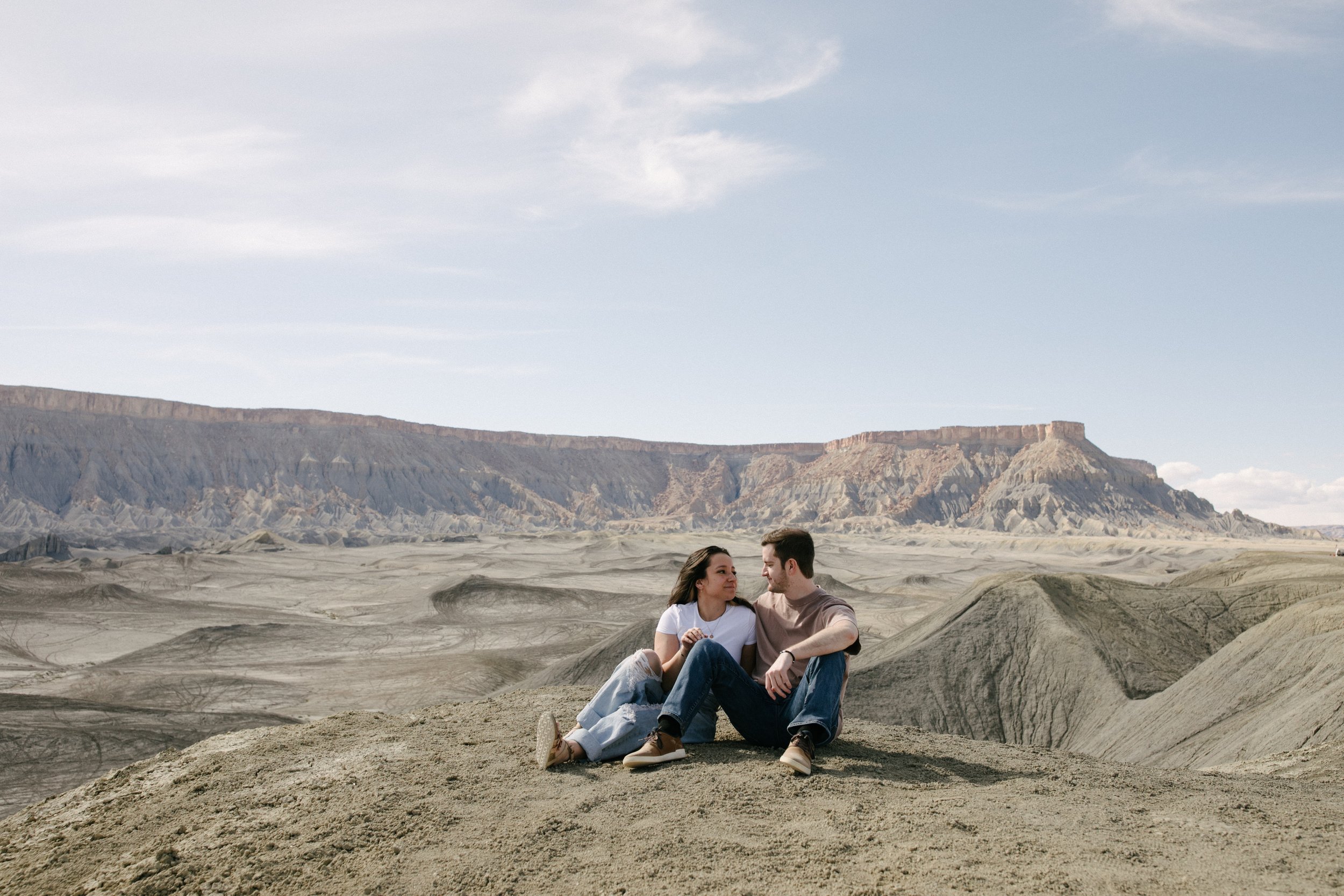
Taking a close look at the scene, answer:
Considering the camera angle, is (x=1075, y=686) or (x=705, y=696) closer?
(x=705, y=696)

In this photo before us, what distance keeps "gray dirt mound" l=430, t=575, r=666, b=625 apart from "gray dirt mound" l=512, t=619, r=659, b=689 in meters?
13.7

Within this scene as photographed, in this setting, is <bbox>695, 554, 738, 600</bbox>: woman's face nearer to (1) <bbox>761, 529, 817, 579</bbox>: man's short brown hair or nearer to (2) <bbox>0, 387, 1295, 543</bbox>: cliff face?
(1) <bbox>761, 529, 817, 579</bbox>: man's short brown hair

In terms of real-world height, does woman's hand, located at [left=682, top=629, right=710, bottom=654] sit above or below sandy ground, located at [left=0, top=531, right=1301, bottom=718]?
above

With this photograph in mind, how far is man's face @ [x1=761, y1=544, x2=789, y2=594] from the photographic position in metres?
5.28

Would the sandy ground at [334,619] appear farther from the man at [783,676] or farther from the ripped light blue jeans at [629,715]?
the man at [783,676]

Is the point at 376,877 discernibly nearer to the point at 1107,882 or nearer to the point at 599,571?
the point at 1107,882

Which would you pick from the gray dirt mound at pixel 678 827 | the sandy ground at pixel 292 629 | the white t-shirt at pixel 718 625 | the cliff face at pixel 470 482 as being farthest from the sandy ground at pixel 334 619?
A: the cliff face at pixel 470 482

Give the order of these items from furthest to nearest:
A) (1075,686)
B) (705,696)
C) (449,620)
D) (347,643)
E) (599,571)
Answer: (599,571) < (449,620) < (347,643) < (1075,686) < (705,696)

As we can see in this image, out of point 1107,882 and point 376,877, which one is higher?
point 1107,882

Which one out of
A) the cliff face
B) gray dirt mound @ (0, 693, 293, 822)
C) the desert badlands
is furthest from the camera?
the cliff face

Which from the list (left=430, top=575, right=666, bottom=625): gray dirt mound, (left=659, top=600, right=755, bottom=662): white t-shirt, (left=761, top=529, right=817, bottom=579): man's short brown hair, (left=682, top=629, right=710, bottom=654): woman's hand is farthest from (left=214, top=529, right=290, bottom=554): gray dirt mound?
(left=761, top=529, right=817, bottom=579): man's short brown hair

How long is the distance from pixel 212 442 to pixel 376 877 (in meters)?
116

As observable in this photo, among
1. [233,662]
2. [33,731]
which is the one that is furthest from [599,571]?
[33,731]

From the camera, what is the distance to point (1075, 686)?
42.5 feet
